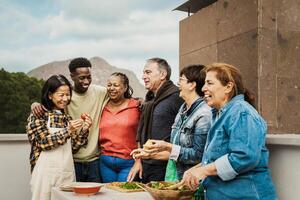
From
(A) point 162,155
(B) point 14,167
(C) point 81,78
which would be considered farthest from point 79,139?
(B) point 14,167

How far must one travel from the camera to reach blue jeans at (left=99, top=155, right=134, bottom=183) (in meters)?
3.62

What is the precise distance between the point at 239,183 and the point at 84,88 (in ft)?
6.67

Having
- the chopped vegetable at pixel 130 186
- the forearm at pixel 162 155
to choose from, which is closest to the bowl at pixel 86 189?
the chopped vegetable at pixel 130 186

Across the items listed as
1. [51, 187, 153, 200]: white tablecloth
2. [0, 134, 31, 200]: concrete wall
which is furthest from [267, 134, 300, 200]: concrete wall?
[0, 134, 31, 200]: concrete wall

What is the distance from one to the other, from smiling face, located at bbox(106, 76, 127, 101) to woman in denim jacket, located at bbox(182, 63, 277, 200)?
1.55 m

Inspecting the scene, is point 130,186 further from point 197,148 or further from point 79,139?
point 79,139

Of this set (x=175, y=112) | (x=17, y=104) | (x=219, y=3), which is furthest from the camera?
(x=17, y=104)

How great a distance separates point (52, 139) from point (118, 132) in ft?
2.17

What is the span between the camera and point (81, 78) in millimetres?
3727

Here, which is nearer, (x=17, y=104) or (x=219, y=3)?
(x=219, y=3)

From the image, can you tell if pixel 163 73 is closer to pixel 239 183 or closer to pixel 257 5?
pixel 257 5

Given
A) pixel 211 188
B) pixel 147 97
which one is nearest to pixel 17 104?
pixel 147 97

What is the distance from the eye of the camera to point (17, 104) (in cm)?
2373

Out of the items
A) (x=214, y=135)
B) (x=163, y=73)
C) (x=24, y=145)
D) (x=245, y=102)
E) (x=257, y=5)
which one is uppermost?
(x=257, y=5)
